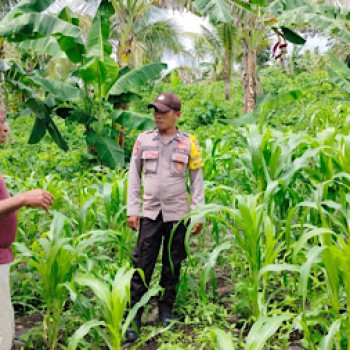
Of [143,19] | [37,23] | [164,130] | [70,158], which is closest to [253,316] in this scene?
[164,130]

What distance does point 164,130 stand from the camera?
3.09 meters

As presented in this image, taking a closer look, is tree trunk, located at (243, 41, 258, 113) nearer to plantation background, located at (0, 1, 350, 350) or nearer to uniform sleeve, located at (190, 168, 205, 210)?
plantation background, located at (0, 1, 350, 350)

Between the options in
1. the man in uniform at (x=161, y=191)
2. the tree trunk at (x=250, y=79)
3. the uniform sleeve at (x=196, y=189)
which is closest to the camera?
the man in uniform at (x=161, y=191)

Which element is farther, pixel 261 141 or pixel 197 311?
pixel 261 141

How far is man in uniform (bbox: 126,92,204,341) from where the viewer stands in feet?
10.1

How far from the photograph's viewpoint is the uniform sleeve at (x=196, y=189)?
319 centimetres

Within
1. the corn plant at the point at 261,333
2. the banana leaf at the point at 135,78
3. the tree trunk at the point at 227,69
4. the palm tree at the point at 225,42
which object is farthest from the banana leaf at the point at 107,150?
the tree trunk at the point at 227,69

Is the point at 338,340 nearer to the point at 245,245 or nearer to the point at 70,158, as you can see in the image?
the point at 245,245

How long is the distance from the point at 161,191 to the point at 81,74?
17.0 ft

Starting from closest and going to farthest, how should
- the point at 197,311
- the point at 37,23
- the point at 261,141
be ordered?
the point at 197,311
the point at 261,141
the point at 37,23

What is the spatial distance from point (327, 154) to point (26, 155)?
7.38 metres

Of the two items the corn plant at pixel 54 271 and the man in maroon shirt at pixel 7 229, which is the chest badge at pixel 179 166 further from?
the man in maroon shirt at pixel 7 229

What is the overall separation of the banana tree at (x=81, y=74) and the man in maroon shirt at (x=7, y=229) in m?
5.37

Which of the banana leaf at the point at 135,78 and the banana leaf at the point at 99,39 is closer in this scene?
the banana leaf at the point at 99,39
